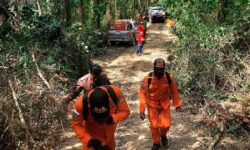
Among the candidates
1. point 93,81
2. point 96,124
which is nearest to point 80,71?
point 93,81

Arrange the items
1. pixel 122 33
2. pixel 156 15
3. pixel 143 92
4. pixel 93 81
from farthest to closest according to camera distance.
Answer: pixel 156 15, pixel 122 33, pixel 143 92, pixel 93 81

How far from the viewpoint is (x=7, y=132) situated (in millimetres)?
7281

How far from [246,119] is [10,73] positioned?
4752 millimetres

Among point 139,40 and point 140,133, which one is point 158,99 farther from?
point 139,40

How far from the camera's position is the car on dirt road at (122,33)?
76.8 feet

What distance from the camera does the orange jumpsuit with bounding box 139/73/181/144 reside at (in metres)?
7.18

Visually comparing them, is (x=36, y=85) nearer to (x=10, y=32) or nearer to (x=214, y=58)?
(x=10, y=32)

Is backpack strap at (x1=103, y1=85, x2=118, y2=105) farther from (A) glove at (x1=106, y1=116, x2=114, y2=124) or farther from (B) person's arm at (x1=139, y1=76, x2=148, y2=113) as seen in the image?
(B) person's arm at (x1=139, y1=76, x2=148, y2=113)

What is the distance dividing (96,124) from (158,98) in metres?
2.32

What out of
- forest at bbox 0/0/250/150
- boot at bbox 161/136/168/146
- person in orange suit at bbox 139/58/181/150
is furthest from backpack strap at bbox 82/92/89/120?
boot at bbox 161/136/168/146

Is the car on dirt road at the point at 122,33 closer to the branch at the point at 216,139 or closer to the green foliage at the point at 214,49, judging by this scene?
the green foliage at the point at 214,49

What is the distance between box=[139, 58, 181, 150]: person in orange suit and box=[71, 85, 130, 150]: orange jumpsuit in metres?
1.95

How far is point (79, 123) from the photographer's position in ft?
16.7

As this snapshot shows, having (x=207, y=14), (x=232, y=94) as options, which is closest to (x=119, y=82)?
(x=207, y=14)
